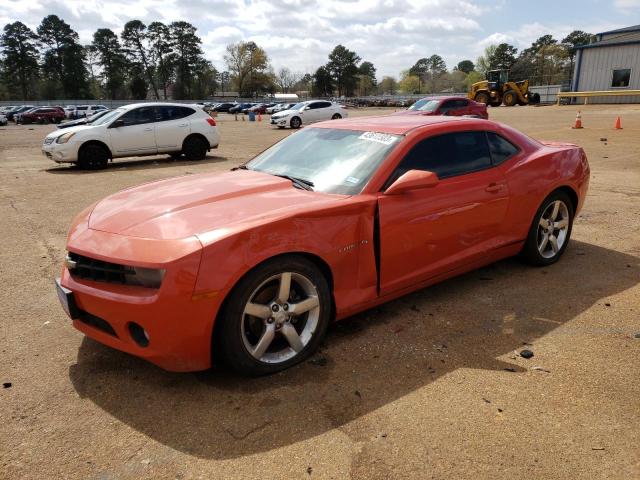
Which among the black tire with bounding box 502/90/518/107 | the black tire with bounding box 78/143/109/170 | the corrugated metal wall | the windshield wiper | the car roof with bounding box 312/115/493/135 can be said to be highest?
the corrugated metal wall

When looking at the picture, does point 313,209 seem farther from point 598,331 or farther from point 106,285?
point 598,331

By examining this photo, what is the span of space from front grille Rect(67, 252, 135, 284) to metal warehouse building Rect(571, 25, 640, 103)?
45024 millimetres

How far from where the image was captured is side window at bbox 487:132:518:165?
13.4ft

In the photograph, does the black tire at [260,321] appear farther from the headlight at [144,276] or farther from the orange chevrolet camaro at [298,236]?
the headlight at [144,276]

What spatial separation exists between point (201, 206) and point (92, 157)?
10054 mm

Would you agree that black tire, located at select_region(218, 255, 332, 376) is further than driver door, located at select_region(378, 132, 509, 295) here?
No

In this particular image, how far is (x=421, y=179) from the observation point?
10.3 feet

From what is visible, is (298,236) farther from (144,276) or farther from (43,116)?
(43,116)

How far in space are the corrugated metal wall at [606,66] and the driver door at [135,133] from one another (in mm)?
39303

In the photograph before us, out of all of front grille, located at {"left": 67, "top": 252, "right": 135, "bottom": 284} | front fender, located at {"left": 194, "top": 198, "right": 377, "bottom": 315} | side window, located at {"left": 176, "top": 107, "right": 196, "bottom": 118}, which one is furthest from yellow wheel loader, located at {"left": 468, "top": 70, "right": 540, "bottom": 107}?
front grille, located at {"left": 67, "top": 252, "right": 135, "bottom": 284}

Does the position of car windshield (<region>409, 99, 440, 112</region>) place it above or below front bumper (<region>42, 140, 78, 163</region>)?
above

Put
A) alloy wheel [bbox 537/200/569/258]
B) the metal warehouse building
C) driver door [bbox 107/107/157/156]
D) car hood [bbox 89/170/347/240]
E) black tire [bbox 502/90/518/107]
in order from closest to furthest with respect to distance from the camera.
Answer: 1. car hood [bbox 89/170/347/240]
2. alloy wheel [bbox 537/200/569/258]
3. driver door [bbox 107/107/157/156]
4. the metal warehouse building
5. black tire [bbox 502/90/518/107]

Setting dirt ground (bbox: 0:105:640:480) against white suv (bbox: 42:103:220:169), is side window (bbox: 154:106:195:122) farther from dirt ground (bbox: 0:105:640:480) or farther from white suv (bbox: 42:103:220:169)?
dirt ground (bbox: 0:105:640:480)

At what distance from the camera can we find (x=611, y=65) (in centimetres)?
4019
